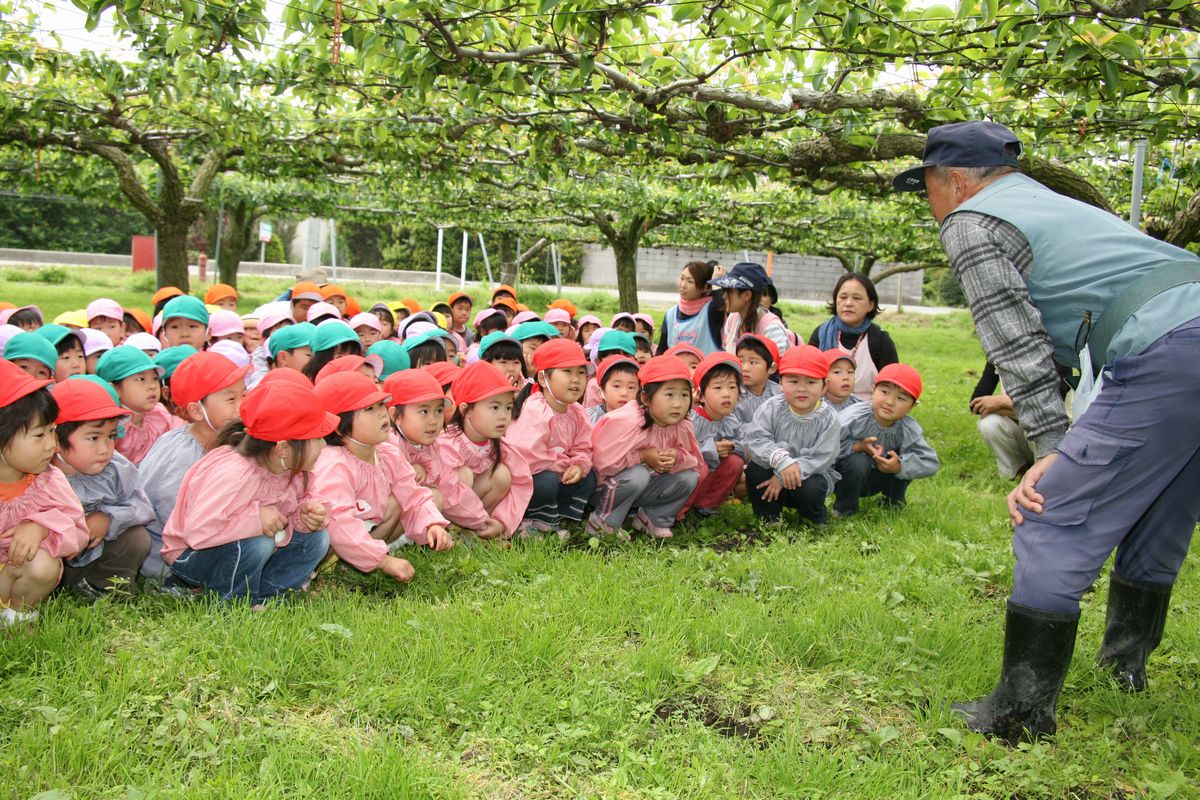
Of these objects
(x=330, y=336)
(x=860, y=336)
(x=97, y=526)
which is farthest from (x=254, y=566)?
(x=860, y=336)

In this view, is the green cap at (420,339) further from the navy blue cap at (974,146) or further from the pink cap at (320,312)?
the navy blue cap at (974,146)

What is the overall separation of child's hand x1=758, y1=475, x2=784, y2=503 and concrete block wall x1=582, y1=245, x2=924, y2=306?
3040 cm

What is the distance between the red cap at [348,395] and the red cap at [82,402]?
2.49 ft

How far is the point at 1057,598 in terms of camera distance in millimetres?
2736

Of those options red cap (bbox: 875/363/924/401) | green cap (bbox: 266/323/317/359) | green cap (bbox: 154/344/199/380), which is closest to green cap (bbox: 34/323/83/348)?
green cap (bbox: 154/344/199/380)

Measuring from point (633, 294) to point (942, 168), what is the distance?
13190 mm

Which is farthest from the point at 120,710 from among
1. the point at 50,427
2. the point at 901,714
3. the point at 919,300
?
the point at 919,300

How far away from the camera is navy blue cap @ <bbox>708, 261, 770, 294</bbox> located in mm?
6375

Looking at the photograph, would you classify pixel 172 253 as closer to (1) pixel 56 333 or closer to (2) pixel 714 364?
(1) pixel 56 333

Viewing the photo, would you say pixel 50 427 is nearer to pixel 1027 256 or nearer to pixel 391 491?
pixel 391 491

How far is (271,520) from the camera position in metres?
3.62

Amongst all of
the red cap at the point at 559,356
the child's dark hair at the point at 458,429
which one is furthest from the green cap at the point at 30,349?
the red cap at the point at 559,356

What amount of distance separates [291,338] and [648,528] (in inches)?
89.6

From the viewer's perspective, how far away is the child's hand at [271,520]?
361 centimetres
